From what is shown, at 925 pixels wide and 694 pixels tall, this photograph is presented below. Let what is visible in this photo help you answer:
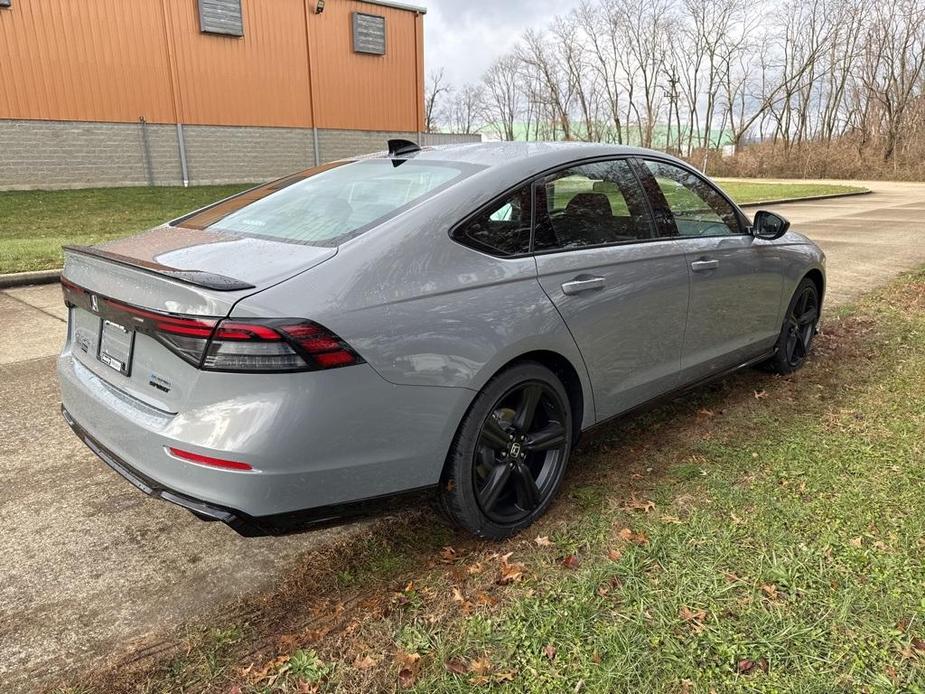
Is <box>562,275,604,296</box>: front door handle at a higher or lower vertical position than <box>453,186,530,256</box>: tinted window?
lower

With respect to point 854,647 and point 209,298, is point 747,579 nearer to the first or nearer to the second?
point 854,647

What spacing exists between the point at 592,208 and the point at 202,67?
2229cm

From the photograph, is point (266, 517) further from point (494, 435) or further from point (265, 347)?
point (494, 435)

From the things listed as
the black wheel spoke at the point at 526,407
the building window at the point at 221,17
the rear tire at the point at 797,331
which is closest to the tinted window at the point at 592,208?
the black wheel spoke at the point at 526,407

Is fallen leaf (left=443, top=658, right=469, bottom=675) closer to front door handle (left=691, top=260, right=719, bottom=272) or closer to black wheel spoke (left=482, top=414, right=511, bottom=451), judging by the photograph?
black wheel spoke (left=482, top=414, right=511, bottom=451)

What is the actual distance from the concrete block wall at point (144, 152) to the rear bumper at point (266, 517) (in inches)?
818

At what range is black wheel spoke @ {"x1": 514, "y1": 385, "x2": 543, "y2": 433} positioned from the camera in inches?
110

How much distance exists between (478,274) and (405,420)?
616 mm

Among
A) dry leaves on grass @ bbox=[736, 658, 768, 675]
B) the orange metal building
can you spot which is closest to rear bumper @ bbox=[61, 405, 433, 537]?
dry leaves on grass @ bbox=[736, 658, 768, 675]

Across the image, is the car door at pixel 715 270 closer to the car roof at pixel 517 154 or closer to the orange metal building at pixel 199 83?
the car roof at pixel 517 154

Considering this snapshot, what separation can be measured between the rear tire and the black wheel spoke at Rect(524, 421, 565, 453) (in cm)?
235

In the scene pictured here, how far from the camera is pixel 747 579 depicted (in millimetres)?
2506

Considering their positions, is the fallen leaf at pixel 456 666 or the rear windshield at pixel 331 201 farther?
the rear windshield at pixel 331 201

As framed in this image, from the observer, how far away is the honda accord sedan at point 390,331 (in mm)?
2109
